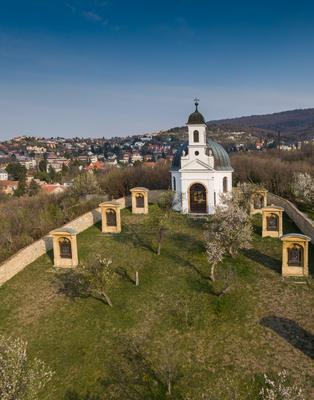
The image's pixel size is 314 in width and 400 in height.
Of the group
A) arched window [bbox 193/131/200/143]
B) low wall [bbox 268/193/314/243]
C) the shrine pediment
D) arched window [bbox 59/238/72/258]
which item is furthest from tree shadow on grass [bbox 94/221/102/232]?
low wall [bbox 268/193/314/243]

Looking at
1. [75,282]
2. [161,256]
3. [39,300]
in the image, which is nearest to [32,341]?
[39,300]

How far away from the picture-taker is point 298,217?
31.7 m

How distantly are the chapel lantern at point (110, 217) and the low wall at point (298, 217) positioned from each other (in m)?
15.6

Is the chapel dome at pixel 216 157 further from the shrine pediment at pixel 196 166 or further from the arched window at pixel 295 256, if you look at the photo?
the arched window at pixel 295 256

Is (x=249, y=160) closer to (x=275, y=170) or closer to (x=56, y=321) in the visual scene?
(x=275, y=170)

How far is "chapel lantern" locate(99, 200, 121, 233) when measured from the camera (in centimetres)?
3294

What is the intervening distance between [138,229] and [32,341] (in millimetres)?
16229

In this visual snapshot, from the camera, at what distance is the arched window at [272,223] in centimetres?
3023

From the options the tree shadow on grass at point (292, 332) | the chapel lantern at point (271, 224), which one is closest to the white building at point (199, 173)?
the chapel lantern at point (271, 224)

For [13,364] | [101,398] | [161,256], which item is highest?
[13,364]

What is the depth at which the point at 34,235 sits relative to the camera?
34.9 m

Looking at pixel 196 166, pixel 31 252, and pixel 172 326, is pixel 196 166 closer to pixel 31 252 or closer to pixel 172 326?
pixel 31 252

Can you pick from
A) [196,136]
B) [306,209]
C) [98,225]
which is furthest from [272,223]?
[98,225]

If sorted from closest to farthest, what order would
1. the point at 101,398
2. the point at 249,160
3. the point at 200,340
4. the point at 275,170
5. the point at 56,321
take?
the point at 101,398
the point at 200,340
the point at 56,321
the point at 275,170
the point at 249,160
